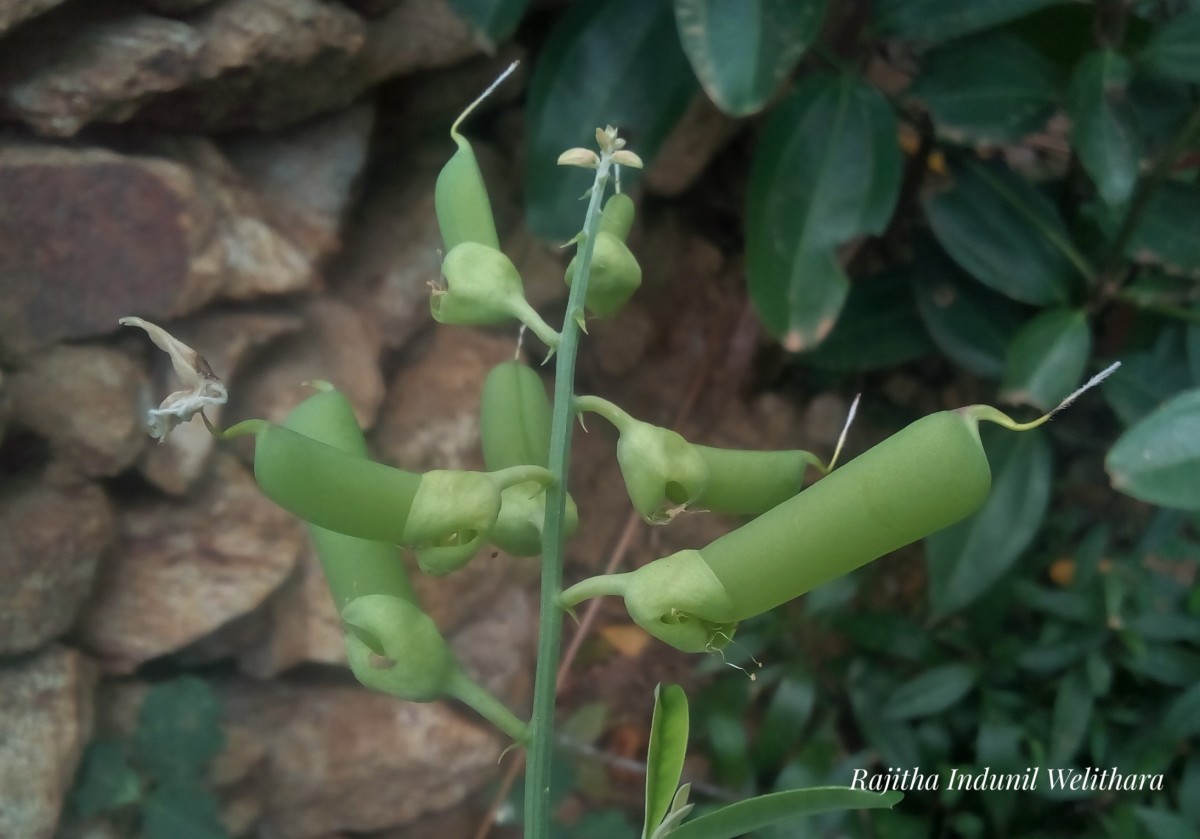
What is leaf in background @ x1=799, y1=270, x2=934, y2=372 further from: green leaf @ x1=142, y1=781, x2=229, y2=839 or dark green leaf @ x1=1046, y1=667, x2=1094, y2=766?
green leaf @ x1=142, y1=781, x2=229, y2=839

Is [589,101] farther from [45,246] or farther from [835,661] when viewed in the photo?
[835,661]

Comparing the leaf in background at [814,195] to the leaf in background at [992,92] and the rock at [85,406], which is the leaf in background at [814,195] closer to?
the leaf in background at [992,92]

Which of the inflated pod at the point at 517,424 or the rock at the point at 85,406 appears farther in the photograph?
the rock at the point at 85,406

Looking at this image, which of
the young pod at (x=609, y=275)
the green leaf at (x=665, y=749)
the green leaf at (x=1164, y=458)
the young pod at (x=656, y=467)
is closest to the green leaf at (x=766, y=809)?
the green leaf at (x=665, y=749)

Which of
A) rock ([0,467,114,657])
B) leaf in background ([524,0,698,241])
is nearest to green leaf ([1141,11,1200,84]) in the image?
leaf in background ([524,0,698,241])

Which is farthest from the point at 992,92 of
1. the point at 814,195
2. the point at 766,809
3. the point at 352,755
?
the point at 352,755

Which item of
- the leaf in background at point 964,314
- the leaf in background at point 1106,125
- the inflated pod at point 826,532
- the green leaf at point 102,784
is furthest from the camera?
the leaf in background at point 964,314

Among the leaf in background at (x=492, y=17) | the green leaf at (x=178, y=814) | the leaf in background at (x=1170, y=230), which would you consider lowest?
the green leaf at (x=178, y=814)

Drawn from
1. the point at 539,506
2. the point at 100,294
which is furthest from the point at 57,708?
the point at 539,506
